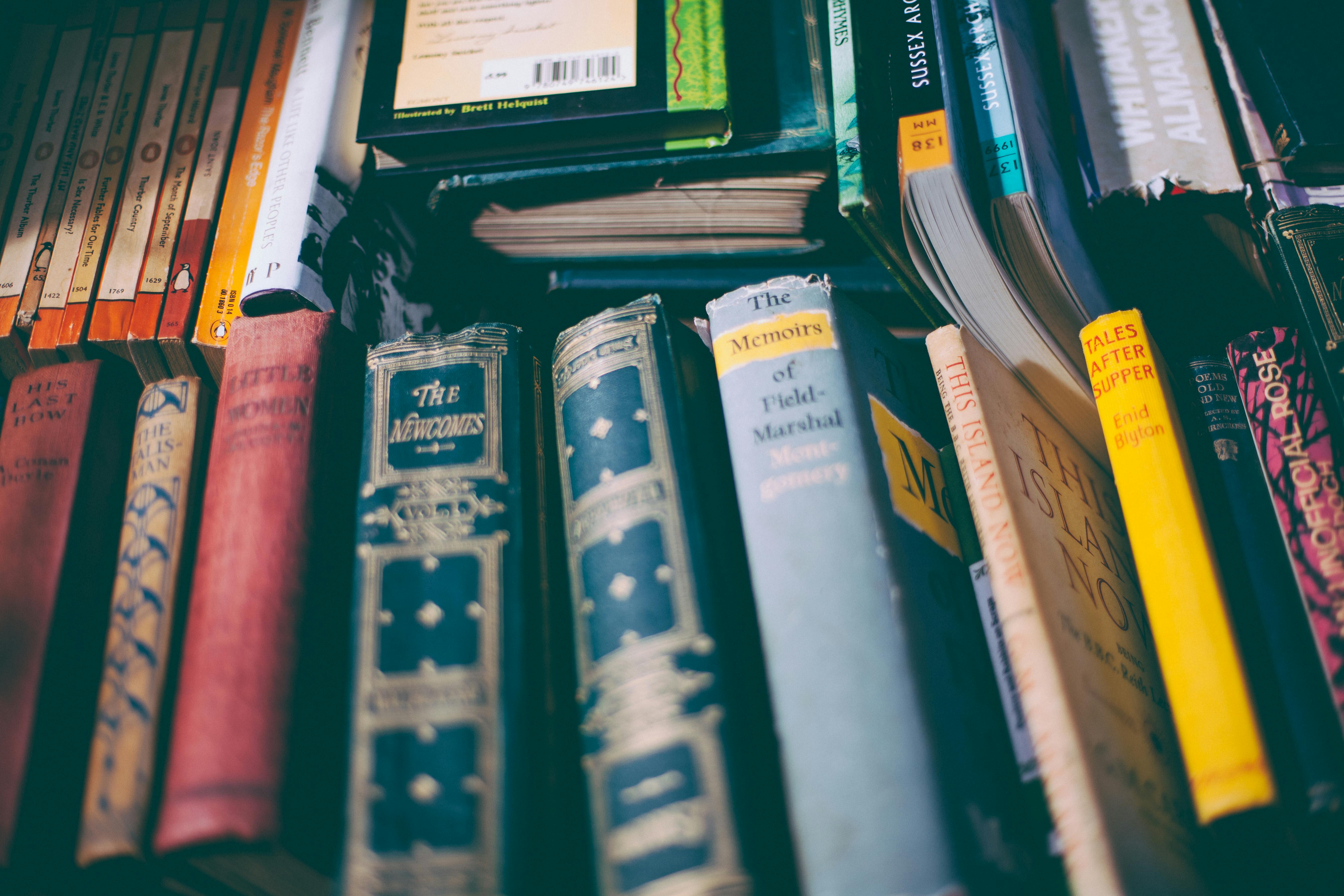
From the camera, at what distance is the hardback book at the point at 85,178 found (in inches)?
23.1

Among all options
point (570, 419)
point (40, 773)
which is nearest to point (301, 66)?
point (570, 419)

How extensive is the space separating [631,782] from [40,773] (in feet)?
1.09

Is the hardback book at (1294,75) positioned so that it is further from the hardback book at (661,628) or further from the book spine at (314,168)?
the book spine at (314,168)

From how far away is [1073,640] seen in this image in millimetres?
422

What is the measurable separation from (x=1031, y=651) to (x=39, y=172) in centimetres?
87

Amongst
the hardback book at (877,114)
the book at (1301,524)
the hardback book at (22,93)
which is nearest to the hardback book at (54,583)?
the hardback book at (22,93)

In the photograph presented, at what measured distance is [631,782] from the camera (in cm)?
39

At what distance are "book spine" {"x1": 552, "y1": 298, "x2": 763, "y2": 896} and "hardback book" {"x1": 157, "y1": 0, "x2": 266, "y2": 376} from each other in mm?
305

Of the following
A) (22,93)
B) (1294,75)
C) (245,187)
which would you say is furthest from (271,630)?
(1294,75)

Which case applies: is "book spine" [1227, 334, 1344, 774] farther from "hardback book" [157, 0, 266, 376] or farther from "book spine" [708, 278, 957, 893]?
"hardback book" [157, 0, 266, 376]

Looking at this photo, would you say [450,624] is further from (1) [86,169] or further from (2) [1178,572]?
(1) [86,169]

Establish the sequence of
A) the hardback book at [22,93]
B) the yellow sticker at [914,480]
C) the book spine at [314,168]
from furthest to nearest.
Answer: the hardback book at [22,93] → the book spine at [314,168] → the yellow sticker at [914,480]

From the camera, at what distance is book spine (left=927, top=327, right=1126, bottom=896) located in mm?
364

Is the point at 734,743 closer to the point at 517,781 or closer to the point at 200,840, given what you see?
the point at 517,781
